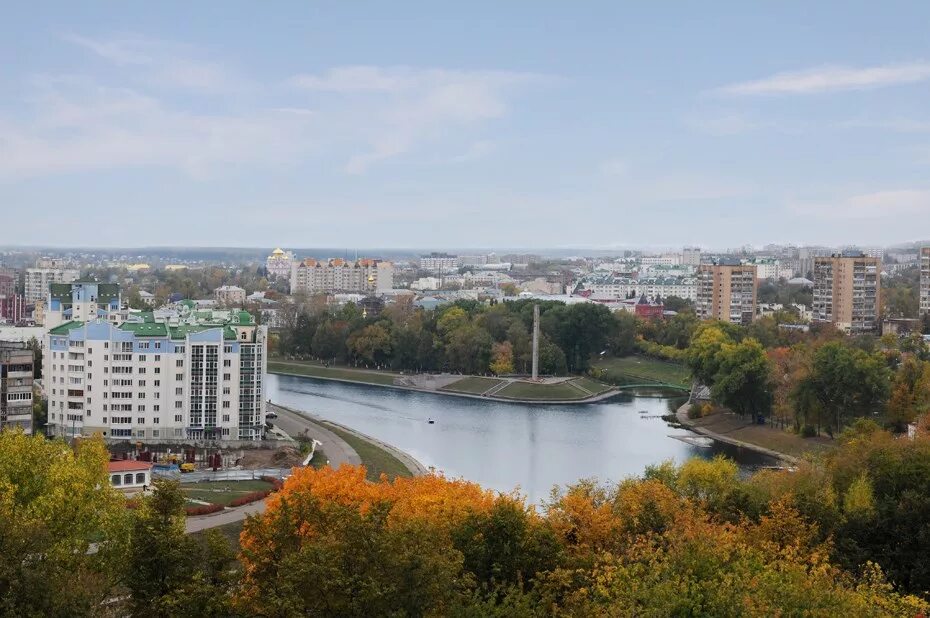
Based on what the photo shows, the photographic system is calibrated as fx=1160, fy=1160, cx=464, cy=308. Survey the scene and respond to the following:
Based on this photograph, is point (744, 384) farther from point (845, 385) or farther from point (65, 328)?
point (65, 328)

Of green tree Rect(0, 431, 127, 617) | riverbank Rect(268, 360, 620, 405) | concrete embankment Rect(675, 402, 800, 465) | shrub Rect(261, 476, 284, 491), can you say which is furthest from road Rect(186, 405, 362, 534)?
concrete embankment Rect(675, 402, 800, 465)

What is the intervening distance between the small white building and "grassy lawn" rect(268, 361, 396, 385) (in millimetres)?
16641

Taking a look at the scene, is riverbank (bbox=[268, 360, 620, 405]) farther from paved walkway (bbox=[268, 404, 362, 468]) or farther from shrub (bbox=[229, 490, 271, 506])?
shrub (bbox=[229, 490, 271, 506])

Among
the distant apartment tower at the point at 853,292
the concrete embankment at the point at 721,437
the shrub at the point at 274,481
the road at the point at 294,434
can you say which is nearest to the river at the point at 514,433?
the concrete embankment at the point at 721,437

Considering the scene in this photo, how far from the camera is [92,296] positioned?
74.5 feet

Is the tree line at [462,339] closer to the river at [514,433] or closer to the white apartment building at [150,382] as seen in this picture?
the river at [514,433]

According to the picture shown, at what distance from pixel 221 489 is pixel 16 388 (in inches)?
166

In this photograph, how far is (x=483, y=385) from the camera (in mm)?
30969

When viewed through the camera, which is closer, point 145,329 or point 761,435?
point 145,329

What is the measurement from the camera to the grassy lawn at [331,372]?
107 feet

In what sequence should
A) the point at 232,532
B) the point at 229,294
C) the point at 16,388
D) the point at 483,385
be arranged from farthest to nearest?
the point at 229,294
the point at 483,385
the point at 16,388
the point at 232,532

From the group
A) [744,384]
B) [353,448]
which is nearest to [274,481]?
[353,448]

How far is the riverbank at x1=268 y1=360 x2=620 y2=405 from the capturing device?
96.8 feet

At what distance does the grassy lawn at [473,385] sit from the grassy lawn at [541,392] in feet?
2.03
